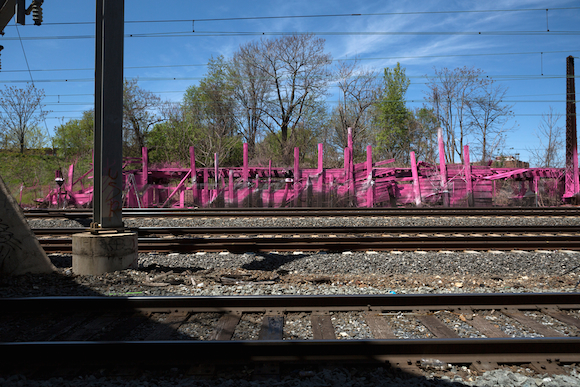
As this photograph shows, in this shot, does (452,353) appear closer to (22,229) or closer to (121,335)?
(121,335)

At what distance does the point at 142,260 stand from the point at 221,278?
2605 millimetres

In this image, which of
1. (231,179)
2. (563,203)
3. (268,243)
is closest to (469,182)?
(563,203)

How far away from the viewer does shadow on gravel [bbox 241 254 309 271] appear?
271 inches

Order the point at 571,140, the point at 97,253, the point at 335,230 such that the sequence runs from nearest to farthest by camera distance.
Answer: the point at 97,253
the point at 335,230
the point at 571,140

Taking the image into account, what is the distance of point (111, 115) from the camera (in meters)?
6.30

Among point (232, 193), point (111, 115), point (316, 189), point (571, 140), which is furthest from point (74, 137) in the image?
point (571, 140)

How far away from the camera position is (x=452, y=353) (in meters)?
3.26

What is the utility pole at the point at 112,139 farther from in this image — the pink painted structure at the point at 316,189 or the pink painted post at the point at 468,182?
the pink painted post at the point at 468,182

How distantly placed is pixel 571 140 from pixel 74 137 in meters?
46.1

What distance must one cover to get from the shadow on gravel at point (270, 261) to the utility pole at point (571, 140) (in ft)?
69.4

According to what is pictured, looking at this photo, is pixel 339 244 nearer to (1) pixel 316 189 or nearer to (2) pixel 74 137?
(1) pixel 316 189

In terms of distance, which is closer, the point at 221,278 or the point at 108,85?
the point at 221,278

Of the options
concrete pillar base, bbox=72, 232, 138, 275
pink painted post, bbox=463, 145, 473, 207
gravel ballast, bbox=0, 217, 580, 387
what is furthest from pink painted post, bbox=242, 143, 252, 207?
concrete pillar base, bbox=72, 232, 138, 275

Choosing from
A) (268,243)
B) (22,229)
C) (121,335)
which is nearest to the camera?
(121,335)
